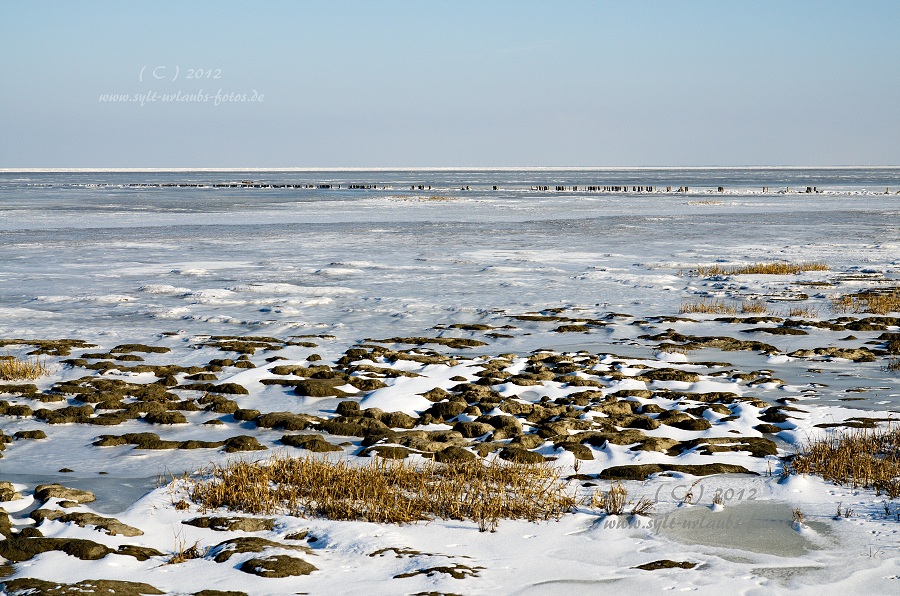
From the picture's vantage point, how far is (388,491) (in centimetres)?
894

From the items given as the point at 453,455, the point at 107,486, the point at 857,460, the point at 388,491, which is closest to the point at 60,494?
the point at 107,486

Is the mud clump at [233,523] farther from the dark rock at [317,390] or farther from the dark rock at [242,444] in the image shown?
the dark rock at [317,390]

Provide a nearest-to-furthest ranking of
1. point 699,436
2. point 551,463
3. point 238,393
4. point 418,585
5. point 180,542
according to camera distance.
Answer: point 418,585 < point 180,542 < point 551,463 < point 699,436 < point 238,393

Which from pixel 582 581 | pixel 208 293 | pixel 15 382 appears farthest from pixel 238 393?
pixel 208 293

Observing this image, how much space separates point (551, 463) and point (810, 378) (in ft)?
20.2

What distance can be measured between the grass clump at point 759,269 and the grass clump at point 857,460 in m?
17.5

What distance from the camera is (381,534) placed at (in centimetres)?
820

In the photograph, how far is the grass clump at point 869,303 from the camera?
20781 mm

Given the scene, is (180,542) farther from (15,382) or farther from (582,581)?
(15,382)

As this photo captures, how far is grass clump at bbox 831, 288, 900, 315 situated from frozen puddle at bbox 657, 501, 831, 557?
13350 mm

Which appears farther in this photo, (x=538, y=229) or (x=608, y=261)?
(x=538, y=229)

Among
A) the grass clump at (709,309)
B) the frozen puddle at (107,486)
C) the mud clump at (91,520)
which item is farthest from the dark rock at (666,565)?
the grass clump at (709,309)

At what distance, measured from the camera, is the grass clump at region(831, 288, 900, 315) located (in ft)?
68.2

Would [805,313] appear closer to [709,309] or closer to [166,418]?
[709,309]
